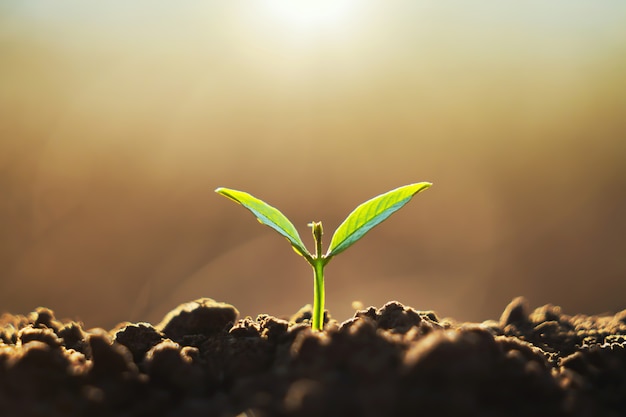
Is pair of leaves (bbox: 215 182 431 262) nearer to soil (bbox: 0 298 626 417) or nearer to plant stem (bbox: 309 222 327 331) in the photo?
plant stem (bbox: 309 222 327 331)

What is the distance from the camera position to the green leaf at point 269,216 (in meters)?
1.27

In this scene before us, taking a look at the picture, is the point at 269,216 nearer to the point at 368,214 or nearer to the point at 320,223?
the point at 320,223

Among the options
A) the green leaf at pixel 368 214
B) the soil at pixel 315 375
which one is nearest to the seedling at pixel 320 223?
the green leaf at pixel 368 214

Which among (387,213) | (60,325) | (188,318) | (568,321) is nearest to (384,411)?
(387,213)

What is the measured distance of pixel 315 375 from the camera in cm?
91

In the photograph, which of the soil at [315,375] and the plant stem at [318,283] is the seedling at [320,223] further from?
the soil at [315,375]

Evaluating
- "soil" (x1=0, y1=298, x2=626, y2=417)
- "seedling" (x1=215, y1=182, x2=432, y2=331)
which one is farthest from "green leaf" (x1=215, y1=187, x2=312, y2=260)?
"soil" (x1=0, y1=298, x2=626, y2=417)

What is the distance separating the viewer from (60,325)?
60.0 inches

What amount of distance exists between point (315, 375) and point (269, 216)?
1.52 feet

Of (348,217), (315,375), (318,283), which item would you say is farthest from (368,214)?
(315,375)

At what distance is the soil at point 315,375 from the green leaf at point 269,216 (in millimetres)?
180

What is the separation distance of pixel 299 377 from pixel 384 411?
172 millimetres

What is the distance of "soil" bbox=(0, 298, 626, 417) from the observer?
2.79 ft

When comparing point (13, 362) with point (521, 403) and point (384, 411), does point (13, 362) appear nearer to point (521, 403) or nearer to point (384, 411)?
point (384, 411)
